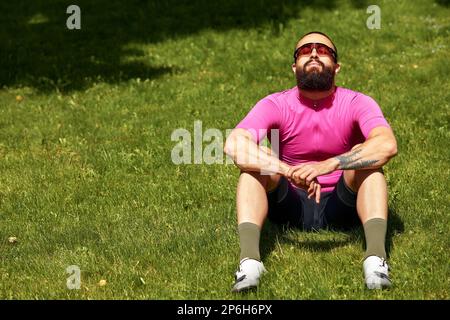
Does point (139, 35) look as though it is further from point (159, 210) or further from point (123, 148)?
point (159, 210)

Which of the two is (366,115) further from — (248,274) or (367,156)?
(248,274)

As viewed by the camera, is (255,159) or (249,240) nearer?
(249,240)

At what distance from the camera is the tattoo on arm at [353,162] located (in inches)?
247

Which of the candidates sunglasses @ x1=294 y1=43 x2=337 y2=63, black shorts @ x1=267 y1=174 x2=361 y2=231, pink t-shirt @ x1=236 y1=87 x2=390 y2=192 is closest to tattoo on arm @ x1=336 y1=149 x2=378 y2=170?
black shorts @ x1=267 y1=174 x2=361 y2=231

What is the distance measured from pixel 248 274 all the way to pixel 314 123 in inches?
67.5

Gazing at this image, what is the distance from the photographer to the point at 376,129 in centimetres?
652

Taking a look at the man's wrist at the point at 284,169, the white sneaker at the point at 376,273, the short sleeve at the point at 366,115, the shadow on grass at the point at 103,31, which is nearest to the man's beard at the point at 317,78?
the short sleeve at the point at 366,115

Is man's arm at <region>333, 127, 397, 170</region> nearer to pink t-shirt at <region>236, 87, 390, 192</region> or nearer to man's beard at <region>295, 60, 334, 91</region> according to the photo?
pink t-shirt at <region>236, 87, 390, 192</region>

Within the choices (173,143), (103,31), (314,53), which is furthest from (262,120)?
(103,31)

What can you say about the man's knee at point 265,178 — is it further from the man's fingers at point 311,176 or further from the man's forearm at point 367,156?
the man's forearm at point 367,156

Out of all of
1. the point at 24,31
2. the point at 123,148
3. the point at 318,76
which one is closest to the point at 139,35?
the point at 24,31

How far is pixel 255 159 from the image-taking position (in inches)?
253

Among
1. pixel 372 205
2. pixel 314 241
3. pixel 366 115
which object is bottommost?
pixel 314 241
